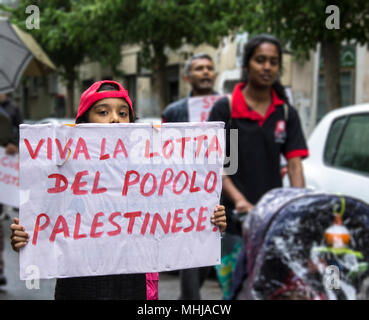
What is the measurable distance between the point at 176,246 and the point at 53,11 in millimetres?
12915

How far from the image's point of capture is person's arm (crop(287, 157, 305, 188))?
13.8ft

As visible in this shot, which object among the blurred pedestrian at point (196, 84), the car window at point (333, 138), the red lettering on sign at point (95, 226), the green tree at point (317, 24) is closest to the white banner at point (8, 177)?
the blurred pedestrian at point (196, 84)

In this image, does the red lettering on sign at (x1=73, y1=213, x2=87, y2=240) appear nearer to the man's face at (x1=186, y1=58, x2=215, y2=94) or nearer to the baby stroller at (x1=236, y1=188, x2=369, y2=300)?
the baby stroller at (x1=236, y1=188, x2=369, y2=300)

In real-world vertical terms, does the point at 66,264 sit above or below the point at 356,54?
below

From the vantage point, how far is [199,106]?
5574 millimetres

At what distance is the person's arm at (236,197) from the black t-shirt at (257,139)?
0.09 meters

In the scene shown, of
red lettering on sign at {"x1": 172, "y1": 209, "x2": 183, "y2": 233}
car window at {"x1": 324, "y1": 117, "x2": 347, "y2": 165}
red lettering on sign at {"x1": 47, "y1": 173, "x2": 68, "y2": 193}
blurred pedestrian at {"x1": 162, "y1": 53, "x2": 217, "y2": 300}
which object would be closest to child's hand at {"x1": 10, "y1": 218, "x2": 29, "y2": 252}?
red lettering on sign at {"x1": 47, "y1": 173, "x2": 68, "y2": 193}

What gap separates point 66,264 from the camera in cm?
239

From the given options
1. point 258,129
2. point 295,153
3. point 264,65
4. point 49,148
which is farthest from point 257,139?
point 49,148

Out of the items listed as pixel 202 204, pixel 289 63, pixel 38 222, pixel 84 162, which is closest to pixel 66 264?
pixel 38 222

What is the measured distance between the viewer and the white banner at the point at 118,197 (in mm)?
2346

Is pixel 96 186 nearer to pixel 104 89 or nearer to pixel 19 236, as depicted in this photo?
pixel 19 236

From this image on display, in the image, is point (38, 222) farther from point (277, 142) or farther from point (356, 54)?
point (356, 54)

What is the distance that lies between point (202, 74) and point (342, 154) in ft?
4.05
